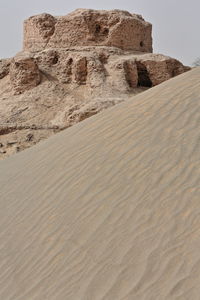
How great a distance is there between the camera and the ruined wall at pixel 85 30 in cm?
1858

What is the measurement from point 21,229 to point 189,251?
1.61 meters

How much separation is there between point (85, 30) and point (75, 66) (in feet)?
7.44

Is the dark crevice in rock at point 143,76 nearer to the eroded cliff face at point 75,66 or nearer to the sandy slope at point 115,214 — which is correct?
the eroded cliff face at point 75,66

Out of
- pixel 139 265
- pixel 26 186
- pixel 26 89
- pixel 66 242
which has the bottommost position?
pixel 26 89

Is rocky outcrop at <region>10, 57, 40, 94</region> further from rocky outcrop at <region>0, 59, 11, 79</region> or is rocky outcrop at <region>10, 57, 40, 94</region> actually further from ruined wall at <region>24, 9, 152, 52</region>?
ruined wall at <region>24, 9, 152, 52</region>

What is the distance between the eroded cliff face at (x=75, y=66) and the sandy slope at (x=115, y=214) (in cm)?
900

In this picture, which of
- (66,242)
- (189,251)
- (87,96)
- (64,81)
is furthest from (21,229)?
(64,81)

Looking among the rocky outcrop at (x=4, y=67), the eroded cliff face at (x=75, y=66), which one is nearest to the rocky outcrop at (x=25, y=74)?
the eroded cliff face at (x=75, y=66)

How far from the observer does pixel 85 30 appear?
18578mm

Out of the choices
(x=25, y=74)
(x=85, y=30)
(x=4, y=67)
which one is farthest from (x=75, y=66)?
(x=4, y=67)

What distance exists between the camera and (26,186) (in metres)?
4.68

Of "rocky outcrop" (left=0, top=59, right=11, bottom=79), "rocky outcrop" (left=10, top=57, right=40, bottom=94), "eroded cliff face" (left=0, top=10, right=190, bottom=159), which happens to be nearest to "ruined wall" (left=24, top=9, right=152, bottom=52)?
"eroded cliff face" (left=0, top=10, right=190, bottom=159)

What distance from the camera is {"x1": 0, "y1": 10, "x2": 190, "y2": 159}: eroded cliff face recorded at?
51.6 ft

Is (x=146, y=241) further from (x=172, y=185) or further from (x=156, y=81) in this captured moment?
(x=156, y=81)
